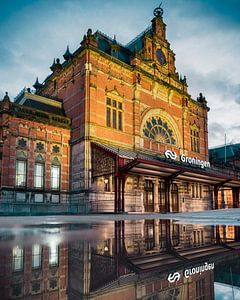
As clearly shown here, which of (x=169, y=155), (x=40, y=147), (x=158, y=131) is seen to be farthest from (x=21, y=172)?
(x=158, y=131)

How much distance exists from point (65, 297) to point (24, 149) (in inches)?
882

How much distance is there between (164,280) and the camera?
1891mm

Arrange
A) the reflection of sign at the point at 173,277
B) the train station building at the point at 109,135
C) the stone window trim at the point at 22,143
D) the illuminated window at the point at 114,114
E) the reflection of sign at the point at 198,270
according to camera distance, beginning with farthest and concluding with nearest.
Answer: the illuminated window at the point at 114,114 → the stone window trim at the point at 22,143 → the train station building at the point at 109,135 → the reflection of sign at the point at 198,270 → the reflection of sign at the point at 173,277

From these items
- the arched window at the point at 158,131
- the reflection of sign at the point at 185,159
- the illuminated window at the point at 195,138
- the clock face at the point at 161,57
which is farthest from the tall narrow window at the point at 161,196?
the clock face at the point at 161,57

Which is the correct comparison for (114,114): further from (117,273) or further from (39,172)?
(117,273)

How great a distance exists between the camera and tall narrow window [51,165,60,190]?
23.8 meters

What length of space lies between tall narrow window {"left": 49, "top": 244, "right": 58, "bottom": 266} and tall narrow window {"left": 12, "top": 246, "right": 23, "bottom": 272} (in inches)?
10.2

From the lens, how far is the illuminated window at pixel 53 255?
2419 millimetres

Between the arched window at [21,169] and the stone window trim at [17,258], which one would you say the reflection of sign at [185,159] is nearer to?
the arched window at [21,169]

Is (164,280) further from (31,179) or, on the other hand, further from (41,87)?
(41,87)

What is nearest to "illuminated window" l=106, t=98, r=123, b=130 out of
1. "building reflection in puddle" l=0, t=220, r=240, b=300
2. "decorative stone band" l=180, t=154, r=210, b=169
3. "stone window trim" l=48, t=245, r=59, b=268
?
"decorative stone band" l=180, t=154, r=210, b=169

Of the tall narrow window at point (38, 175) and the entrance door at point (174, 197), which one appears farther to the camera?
the entrance door at point (174, 197)

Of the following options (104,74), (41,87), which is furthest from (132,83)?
(41,87)

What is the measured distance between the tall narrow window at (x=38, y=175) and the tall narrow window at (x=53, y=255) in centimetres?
2054
